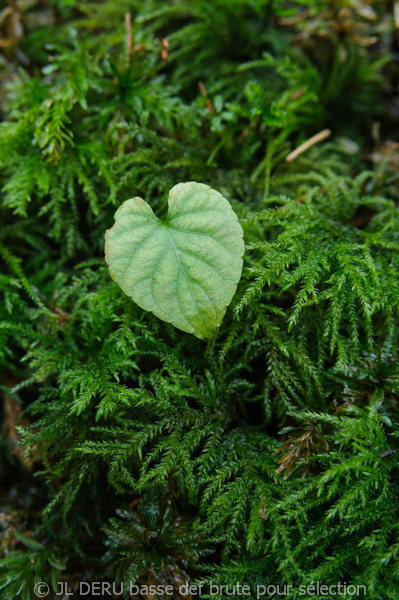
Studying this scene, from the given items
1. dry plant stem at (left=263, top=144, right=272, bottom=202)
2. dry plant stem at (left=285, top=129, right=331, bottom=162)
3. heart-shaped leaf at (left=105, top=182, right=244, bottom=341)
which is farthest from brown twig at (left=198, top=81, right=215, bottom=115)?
heart-shaped leaf at (left=105, top=182, right=244, bottom=341)

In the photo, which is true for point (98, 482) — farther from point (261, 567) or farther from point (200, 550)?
point (261, 567)

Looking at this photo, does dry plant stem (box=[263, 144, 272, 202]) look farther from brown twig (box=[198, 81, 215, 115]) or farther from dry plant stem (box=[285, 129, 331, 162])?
brown twig (box=[198, 81, 215, 115])

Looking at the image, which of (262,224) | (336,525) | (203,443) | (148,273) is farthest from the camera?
(262,224)

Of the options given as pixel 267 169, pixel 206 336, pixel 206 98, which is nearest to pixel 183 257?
pixel 206 336

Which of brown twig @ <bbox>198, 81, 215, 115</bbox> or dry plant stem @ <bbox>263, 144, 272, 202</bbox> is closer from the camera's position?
dry plant stem @ <bbox>263, 144, 272, 202</bbox>

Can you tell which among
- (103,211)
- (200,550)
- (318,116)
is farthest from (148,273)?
(318,116)

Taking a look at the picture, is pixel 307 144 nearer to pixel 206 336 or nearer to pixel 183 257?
pixel 183 257
